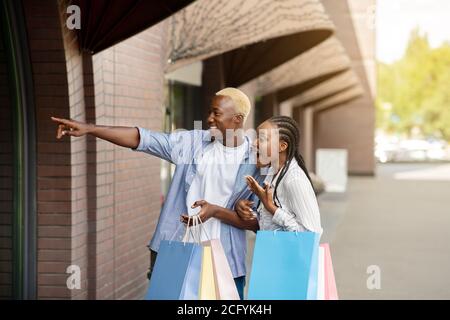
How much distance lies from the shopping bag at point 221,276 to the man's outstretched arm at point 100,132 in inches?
23.7

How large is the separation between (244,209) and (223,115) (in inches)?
17.3

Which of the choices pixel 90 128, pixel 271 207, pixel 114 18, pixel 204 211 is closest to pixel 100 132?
pixel 90 128

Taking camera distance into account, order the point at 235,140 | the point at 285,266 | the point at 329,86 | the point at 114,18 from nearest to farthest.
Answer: the point at 285,266
the point at 235,140
the point at 114,18
the point at 329,86

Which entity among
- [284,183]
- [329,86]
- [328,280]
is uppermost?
[329,86]

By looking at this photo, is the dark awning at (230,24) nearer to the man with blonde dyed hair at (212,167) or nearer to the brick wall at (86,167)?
the brick wall at (86,167)

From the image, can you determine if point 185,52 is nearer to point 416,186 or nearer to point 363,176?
point 416,186

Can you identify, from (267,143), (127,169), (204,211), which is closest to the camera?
(267,143)

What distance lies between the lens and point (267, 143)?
3.51 m

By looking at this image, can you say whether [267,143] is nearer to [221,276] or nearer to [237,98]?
[237,98]

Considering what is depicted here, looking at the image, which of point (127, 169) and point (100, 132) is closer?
point (100, 132)

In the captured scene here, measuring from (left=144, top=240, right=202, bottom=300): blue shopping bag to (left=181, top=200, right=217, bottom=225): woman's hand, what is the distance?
179 millimetres

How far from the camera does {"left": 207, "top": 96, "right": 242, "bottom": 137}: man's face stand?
12.0 feet

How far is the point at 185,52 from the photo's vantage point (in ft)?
27.7

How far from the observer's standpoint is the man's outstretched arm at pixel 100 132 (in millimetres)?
3508
